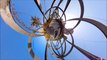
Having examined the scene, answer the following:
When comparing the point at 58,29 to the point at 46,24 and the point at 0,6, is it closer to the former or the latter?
the point at 46,24

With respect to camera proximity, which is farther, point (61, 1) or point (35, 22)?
point (35, 22)

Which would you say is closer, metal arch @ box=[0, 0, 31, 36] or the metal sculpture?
the metal sculpture

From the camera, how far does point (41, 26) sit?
2775 mm

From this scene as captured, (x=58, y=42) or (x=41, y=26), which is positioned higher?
(x=41, y=26)

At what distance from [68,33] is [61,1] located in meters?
0.38

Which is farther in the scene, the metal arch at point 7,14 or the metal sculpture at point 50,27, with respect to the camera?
the metal arch at point 7,14

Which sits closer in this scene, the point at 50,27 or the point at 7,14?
the point at 50,27

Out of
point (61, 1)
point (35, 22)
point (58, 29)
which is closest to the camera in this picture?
point (58, 29)

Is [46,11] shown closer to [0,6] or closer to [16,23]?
[16,23]

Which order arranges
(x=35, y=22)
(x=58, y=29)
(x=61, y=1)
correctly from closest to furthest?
(x=58, y=29) < (x=61, y=1) < (x=35, y=22)

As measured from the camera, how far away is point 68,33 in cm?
258

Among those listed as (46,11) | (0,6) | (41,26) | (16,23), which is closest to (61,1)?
(46,11)

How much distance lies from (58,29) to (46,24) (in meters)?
0.26

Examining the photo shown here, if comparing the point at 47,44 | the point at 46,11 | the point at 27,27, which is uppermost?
the point at 46,11
